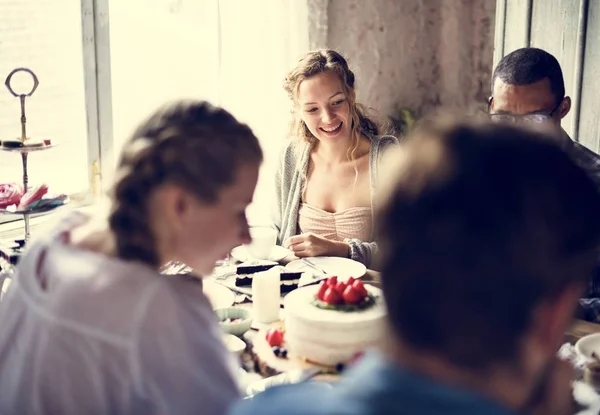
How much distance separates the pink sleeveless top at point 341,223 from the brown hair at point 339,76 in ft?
0.69

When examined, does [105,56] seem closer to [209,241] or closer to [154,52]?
[154,52]

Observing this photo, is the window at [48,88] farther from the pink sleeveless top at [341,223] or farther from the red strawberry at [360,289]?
the red strawberry at [360,289]

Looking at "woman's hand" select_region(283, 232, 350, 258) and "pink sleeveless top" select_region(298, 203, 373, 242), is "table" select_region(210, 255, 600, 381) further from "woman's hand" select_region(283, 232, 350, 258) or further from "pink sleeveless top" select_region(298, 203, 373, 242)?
"pink sleeveless top" select_region(298, 203, 373, 242)

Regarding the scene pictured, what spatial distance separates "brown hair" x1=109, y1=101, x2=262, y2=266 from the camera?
1.06 m

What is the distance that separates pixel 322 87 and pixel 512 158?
1943 mm

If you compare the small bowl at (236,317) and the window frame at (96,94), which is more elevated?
the window frame at (96,94)

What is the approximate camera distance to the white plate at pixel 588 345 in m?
1.52

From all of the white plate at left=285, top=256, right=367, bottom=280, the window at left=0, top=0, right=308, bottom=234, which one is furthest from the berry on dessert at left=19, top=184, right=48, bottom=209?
the white plate at left=285, top=256, right=367, bottom=280

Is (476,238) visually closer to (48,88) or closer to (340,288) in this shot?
(340,288)

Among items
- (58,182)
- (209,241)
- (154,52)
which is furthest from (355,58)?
(209,241)

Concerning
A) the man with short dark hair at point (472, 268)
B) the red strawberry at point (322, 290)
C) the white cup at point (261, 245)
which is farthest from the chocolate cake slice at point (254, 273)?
the man with short dark hair at point (472, 268)

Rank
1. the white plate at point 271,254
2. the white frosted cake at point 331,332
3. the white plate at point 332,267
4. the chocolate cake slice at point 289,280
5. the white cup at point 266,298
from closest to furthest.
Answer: the white frosted cake at point 331,332 < the white cup at point 266,298 < the chocolate cake slice at point 289,280 < the white plate at point 332,267 < the white plate at point 271,254

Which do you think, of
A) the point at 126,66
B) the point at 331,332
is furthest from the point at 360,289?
the point at 126,66

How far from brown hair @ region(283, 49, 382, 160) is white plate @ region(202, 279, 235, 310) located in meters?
0.88
